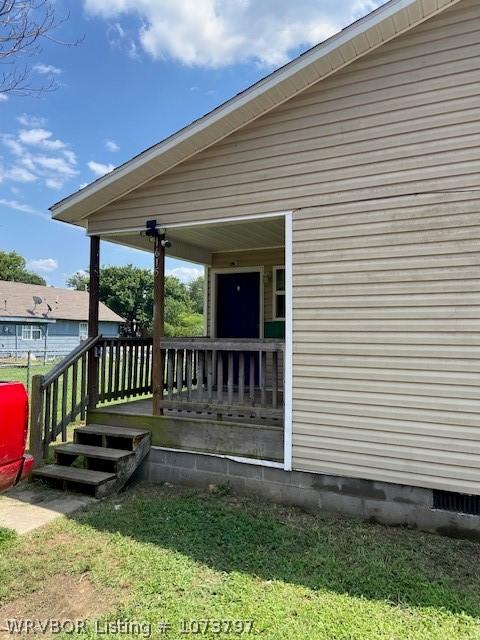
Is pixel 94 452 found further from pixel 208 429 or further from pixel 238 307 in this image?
pixel 238 307

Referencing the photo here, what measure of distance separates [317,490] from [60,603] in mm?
2387

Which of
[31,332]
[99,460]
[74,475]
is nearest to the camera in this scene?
[74,475]

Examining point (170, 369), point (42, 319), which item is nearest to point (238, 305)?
point (170, 369)

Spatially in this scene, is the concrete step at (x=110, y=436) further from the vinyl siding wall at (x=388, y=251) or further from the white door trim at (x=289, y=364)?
the vinyl siding wall at (x=388, y=251)

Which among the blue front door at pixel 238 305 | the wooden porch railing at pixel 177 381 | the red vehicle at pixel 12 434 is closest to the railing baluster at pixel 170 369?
the wooden porch railing at pixel 177 381

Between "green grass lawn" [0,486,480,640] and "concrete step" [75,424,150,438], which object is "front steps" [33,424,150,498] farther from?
"green grass lawn" [0,486,480,640]

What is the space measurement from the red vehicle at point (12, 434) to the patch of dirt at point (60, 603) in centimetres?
72

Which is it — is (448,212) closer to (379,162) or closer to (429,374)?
(379,162)

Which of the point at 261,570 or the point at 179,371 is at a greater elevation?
the point at 179,371

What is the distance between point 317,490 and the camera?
4.19 metres

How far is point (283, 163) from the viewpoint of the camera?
447 centimetres

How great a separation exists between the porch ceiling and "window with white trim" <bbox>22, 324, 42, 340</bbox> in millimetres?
25922

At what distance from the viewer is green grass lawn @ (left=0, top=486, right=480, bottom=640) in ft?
8.36

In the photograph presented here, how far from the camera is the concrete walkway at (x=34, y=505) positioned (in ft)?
12.8
